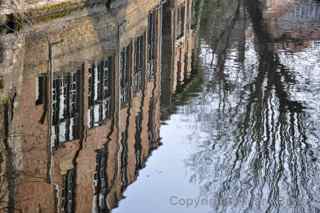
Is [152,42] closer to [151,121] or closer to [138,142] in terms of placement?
[151,121]

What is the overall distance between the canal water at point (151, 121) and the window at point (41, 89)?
4cm

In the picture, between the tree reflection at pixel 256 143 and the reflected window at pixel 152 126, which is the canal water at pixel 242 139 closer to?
the tree reflection at pixel 256 143

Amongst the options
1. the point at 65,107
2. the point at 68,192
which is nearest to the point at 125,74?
the point at 65,107

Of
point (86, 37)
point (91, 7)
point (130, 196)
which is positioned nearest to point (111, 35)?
point (86, 37)

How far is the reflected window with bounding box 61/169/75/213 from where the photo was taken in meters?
11.4

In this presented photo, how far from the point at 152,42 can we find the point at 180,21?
22.4 feet

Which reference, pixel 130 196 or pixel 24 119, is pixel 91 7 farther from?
pixel 130 196

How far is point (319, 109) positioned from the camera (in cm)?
1791

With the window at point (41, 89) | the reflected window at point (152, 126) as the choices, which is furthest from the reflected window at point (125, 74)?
the window at point (41, 89)

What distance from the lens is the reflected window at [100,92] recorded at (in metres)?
16.7

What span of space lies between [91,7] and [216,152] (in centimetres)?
1700

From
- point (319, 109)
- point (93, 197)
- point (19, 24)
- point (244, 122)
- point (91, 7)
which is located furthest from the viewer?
point (91, 7)

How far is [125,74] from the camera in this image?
69.6 ft

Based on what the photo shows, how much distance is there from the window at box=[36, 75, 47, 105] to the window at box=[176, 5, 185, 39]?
45.3 ft
